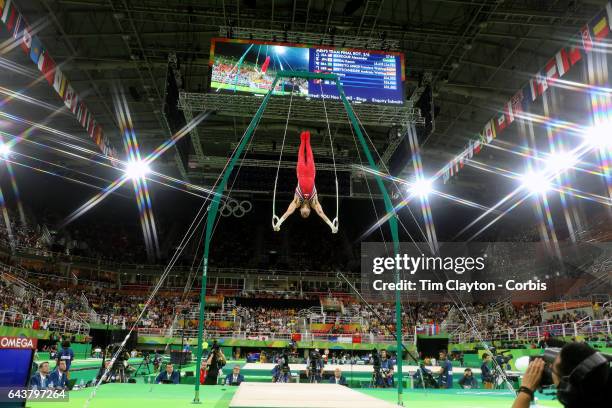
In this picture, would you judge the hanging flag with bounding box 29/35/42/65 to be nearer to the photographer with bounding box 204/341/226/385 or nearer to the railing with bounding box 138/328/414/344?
the photographer with bounding box 204/341/226/385

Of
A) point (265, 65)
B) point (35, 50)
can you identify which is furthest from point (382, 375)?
point (35, 50)

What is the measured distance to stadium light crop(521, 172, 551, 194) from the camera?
718 inches

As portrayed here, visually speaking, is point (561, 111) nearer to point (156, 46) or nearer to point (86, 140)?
point (156, 46)

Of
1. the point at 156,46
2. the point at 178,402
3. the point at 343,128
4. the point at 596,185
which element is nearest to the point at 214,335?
the point at 343,128

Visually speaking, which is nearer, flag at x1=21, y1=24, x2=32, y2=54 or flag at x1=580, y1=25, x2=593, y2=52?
flag at x1=580, y1=25, x2=593, y2=52

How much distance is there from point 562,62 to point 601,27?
5.02 ft

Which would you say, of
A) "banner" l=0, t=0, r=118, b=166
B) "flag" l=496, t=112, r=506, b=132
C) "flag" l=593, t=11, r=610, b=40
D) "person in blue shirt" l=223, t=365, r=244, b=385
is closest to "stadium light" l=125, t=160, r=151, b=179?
"banner" l=0, t=0, r=118, b=166

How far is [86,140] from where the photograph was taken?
752 inches

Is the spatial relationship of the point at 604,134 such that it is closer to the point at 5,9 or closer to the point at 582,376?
the point at 582,376

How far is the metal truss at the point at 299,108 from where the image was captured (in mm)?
12180

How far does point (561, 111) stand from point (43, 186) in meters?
25.8

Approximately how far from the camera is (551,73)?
11719 mm

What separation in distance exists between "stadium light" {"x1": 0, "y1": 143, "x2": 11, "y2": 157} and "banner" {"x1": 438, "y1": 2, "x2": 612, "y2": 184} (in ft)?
63.4

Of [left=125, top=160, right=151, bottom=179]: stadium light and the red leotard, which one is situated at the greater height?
[left=125, top=160, right=151, bottom=179]: stadium light
